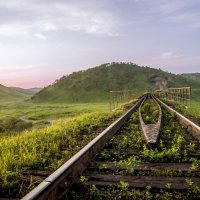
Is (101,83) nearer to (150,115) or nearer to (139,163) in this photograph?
(150,115)

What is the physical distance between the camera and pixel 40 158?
5.70 m

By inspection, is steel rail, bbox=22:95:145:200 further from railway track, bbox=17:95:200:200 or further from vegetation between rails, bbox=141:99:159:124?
vegetation between rails, bbox=141:99:159:124

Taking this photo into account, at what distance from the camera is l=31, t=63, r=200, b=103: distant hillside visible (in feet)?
369

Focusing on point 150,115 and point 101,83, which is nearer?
point 150,115

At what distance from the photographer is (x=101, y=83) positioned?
126438mm

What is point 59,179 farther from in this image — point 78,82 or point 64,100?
point 78,82

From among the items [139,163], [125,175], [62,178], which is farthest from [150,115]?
[62,178]

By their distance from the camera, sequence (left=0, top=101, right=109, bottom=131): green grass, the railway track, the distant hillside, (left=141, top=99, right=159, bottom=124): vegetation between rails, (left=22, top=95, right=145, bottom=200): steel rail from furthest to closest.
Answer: the distant hillside, (left=0, top=101, right=109, bottom=131): green grass, (left=141, top=99, right=159, bottom=124): vegetation between rails, the railway track, (left=22, top=95, right=145, bottom=200): steel rail

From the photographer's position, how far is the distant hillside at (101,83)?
11250 cm

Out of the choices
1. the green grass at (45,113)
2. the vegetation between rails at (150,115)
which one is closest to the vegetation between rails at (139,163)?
the vegetation between rails at (150,115)

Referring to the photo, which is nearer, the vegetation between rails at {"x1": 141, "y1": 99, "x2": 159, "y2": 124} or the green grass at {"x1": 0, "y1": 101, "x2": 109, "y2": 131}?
the vegetation between rails at {"x1": 141, "y1": 99, "x2": 159, "y2": 124}

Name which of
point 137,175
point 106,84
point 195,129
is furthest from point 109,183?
point 106,84

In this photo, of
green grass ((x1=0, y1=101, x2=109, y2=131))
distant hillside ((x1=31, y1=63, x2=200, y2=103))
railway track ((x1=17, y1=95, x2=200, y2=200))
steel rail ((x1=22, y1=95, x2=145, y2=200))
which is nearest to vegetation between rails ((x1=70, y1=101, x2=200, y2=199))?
railway track ((x1=17, y1=95, x2=200, y2=200))

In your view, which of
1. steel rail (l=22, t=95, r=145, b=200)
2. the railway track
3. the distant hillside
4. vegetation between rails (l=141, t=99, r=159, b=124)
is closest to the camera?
steel rail (l=22, t=95, r=145, b=200)
